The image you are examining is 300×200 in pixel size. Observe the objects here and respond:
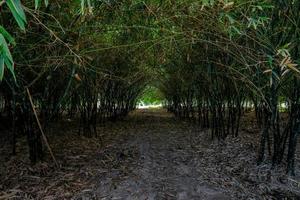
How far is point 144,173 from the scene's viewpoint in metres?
3.74

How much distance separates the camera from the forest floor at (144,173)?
10.7ft

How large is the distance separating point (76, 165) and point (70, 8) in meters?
1.60

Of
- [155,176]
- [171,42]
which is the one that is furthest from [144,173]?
[171,42]

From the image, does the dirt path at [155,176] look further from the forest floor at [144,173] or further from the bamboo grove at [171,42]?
the bamboo grove at [171,42]

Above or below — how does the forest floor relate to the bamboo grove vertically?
below

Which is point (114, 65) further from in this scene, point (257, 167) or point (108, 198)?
point (108, 198)

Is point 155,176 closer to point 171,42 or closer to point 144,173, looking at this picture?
point 144,173

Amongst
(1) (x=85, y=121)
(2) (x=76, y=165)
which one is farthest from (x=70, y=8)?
(1) (x=85, y=121)

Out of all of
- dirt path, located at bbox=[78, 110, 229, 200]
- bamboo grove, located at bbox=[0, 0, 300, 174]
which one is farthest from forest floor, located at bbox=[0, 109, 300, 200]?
bamboo grove, located at bbox=[0, 0, 300, 174]

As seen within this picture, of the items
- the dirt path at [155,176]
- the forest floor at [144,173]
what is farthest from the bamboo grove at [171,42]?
the dirt path at [155,176]

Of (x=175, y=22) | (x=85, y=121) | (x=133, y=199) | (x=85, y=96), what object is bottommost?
(x=133, y=199)

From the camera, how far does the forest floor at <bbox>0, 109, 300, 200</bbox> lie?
3.25m

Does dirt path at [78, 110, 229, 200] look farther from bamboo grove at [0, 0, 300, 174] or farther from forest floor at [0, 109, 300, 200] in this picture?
bamboo grove at [0, 0, 300, 174]

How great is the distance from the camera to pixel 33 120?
3.85 m
